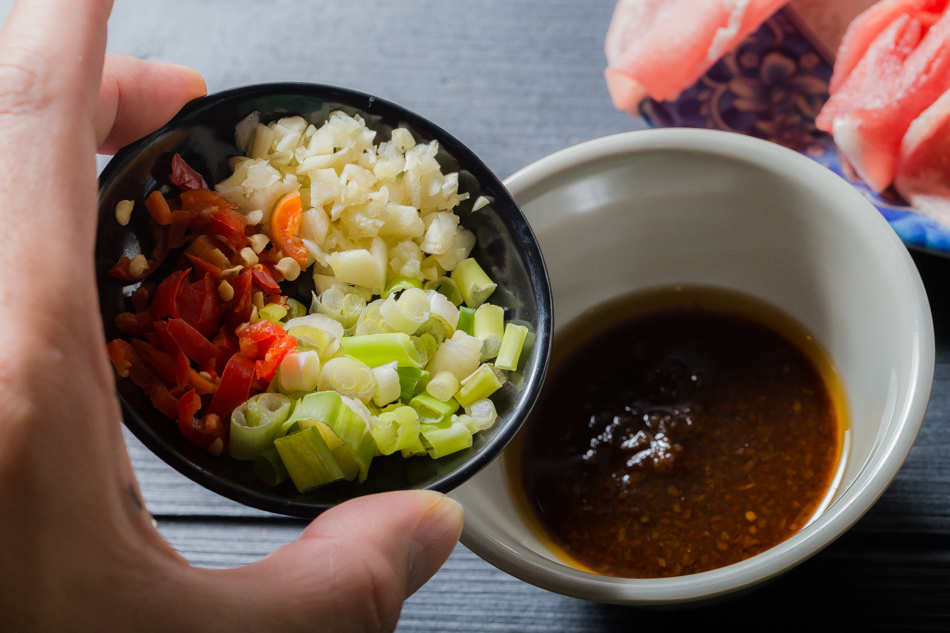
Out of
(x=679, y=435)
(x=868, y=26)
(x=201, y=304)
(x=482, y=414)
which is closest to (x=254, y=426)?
(x=201, y=304)

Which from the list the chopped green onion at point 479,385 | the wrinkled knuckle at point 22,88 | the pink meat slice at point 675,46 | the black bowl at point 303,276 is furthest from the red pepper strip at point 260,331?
the pink meat slice at point 675,46

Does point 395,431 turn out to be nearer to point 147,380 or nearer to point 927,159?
point 147,380

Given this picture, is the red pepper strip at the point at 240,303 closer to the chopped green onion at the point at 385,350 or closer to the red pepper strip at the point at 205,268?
the red pepper strip at the point at 205,268

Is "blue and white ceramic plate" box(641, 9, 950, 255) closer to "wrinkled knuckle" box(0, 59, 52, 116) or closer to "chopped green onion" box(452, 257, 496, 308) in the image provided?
"chopped green onion" box(452, 257, 496, 308)

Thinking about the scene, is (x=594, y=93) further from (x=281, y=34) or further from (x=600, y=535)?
(x=600, y=535)

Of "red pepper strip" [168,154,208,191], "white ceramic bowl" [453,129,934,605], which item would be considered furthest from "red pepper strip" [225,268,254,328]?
"white ceramic bowl" [453,129,934,605]

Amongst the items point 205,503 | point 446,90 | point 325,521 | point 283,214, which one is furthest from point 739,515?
point 446,90
